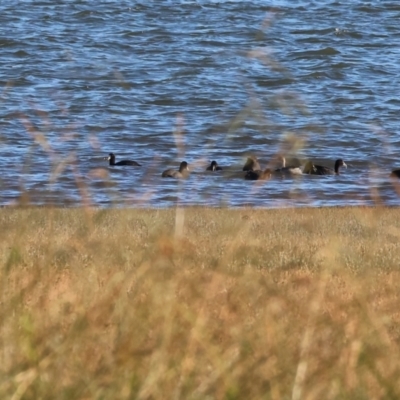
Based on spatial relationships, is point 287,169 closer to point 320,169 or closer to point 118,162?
point 320,169

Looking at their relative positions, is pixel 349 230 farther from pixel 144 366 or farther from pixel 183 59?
pixel 183 59

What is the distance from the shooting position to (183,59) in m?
28.7

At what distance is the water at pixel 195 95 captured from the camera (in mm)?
14102

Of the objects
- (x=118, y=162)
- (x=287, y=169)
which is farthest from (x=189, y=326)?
(x=118, y=162)

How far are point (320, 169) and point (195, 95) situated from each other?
8087 mm

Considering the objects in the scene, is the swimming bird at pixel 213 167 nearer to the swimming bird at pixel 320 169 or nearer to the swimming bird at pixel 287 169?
the swimming bird at pixel 287 169

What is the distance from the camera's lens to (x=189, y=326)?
451 cm

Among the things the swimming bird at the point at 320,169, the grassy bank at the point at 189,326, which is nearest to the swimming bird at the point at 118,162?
the swimming bird at the point at 320,169

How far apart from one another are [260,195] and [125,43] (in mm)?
17815

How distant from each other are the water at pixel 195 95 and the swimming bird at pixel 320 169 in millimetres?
138

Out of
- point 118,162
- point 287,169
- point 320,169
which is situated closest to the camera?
point 287,169

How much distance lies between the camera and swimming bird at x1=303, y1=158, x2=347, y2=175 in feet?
53.4

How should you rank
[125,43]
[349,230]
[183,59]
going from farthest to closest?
[125,43]
[183,59]
[349,230]

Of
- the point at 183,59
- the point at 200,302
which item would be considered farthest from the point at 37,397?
the point at 183,59
